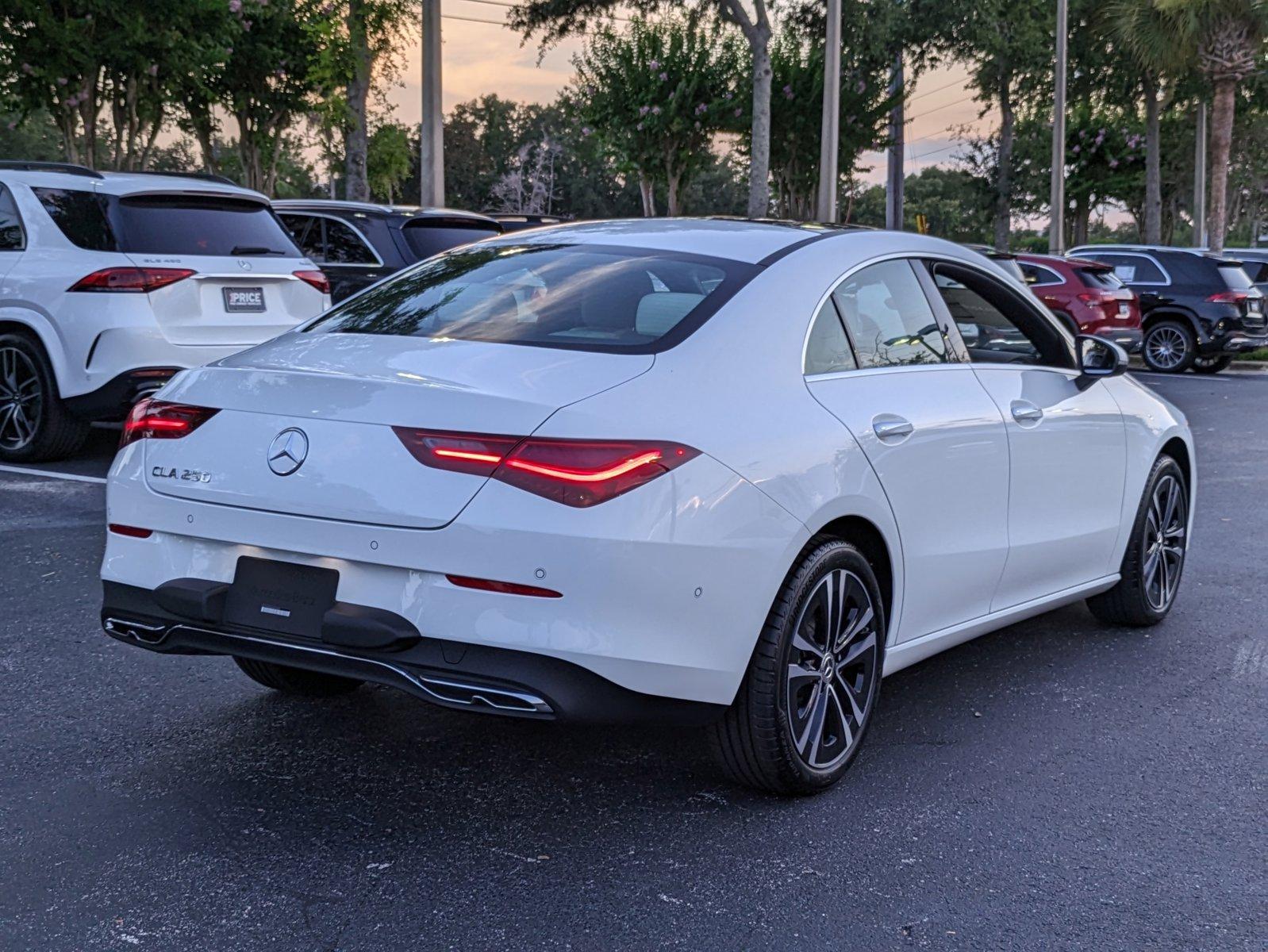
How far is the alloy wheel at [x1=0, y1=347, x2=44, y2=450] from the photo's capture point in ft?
32.8

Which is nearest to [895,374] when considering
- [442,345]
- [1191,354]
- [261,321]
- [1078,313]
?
[442,345]

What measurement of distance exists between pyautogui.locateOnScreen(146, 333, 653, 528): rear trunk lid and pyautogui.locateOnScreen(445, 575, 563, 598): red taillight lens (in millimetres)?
144

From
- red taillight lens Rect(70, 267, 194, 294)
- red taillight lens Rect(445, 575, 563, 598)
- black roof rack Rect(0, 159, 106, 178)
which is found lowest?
red taillight lens Rect(445, 575, 563, 598)

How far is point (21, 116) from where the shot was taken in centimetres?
2311

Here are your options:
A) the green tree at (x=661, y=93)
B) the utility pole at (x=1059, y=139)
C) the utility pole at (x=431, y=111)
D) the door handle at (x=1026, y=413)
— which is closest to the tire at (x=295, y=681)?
the door handle at (x=1026, y=413)

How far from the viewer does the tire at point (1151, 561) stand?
6.20m

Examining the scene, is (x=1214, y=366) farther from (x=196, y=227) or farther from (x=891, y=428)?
(x=891, y=428)

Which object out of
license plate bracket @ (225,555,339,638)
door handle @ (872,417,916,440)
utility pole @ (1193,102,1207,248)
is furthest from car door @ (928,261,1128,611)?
utility pole @ (1193,102,1207,248)

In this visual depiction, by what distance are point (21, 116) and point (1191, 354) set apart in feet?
58.4

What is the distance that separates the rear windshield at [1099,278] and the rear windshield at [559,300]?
16.1 meters

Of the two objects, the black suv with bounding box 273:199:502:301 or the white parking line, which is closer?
the white parking line

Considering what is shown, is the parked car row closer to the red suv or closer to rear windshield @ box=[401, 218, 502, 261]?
rear windshield @ box=[401, 218, 502, 261]

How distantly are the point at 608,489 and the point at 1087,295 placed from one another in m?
17.1

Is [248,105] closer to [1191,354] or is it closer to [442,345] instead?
[1191,354]
